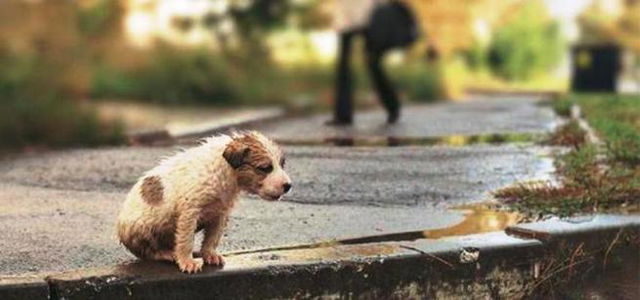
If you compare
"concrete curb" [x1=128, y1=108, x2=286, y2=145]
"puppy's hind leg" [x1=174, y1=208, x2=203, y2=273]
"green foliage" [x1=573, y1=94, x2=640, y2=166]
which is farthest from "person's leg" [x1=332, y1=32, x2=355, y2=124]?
"puppy's hind leg" [x1=174, y1=208, x2=203, y2=273]

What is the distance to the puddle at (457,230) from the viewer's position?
4.67 m

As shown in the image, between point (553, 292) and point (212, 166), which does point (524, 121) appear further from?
point (212, 166)

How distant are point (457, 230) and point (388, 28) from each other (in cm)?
632

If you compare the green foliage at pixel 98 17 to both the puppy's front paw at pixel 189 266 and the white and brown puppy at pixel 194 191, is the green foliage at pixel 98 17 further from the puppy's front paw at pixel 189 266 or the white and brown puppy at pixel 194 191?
the puppy's front paw at pixel 189 266

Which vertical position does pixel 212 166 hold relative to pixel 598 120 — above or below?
above

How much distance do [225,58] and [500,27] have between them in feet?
39.7

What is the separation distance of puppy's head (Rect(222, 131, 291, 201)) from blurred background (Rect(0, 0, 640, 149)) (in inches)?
249

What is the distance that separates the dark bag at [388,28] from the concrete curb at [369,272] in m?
6.50

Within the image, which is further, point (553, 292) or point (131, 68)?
point (131, 68)

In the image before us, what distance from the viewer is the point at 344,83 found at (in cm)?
1180

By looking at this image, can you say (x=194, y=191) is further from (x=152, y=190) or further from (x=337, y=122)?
(x=337, y=122)

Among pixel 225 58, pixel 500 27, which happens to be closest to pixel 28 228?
pixel 225 58

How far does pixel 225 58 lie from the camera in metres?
17.5

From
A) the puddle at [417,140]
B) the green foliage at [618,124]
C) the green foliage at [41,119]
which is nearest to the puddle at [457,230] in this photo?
the green foliage at [618,124]
